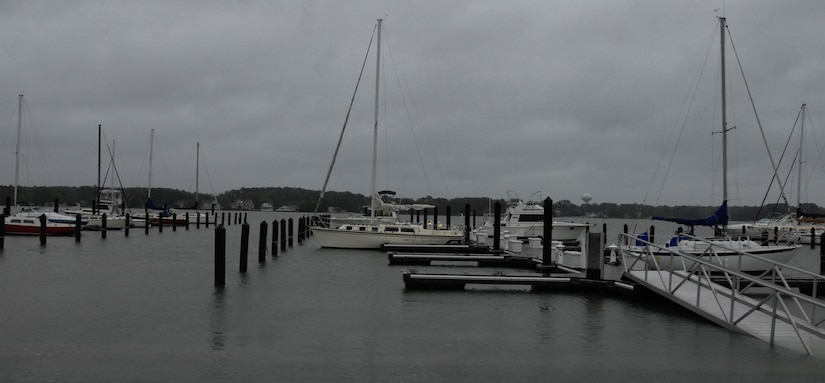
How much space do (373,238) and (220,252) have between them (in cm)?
1796

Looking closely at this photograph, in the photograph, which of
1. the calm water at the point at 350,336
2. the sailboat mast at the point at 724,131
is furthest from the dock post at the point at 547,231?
the sailboat mast at the point at 724,131

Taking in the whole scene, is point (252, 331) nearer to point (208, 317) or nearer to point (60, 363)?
point (208, 317)

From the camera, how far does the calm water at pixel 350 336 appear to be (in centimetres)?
1019

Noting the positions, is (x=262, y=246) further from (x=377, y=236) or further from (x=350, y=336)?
(x=350, y=336)

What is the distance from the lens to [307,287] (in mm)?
21109

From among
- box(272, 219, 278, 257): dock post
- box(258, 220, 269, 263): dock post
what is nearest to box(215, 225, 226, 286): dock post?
box(258, 220, 269, 263): dock post

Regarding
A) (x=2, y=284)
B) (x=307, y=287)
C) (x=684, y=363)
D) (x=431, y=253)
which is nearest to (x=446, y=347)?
(x=684, y=363)

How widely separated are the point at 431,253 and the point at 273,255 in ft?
25.6

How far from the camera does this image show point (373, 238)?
122 ft

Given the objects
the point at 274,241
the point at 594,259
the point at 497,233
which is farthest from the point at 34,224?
the point at 594,259

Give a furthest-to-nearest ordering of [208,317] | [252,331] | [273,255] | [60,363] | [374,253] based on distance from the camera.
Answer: [374,253], [273,255], [208,317], [252,331], [60,363]

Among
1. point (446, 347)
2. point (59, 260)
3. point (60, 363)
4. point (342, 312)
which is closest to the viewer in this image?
point (60, 363)

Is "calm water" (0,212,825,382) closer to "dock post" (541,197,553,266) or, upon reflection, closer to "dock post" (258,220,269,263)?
"dock post" (541,197,553,266)

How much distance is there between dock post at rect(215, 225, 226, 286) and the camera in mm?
19109
